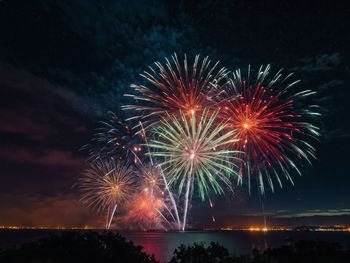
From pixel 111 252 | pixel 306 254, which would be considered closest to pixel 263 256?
pixel 306 254

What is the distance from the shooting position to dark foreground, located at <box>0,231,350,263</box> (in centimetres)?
1630

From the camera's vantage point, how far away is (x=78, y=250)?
17.2m

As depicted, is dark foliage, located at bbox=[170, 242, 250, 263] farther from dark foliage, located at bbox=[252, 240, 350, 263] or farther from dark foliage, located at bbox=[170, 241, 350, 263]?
dark foliage, located at bbox=[252, 240, 350, 263]

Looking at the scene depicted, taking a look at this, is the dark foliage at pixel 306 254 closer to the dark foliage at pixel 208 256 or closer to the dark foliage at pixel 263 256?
the dark foliage at pixel 263 256

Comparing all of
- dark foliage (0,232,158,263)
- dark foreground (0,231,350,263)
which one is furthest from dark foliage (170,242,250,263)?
dark foliage (0,232,158,263)

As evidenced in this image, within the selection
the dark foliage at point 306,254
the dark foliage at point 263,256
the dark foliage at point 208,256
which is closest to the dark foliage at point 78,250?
the dark foliage at point 208,256

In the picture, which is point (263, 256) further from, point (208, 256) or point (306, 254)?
point (208, 256)

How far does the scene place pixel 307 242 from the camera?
2289cm

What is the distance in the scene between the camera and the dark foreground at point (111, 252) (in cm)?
1630

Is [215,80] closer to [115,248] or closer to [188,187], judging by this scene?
[188,187]

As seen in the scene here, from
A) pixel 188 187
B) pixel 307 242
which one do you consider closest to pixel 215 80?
pixel 188 187

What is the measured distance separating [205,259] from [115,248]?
5189mm

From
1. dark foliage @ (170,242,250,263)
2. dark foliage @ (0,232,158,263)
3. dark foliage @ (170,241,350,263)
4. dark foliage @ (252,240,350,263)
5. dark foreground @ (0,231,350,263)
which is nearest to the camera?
dark foliage @ (0,232,158,263)

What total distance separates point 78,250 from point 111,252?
188 cm
